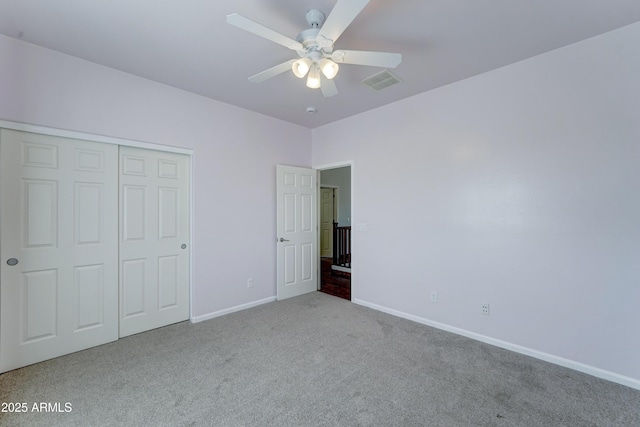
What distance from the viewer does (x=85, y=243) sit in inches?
106

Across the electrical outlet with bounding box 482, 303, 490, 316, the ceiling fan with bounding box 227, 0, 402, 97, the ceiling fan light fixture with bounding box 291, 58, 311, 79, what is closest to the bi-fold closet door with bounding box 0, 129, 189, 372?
the ceiling fan with bounding box 227, 0, 402, 97

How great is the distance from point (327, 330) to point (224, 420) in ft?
4.96

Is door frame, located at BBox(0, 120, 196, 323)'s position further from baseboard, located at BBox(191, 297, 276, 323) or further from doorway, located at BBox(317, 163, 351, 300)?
doorway, located at BBox(317, 163, 351, 300)

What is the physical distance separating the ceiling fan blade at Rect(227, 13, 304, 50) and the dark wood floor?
351 cm

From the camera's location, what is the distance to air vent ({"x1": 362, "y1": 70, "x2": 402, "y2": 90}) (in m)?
2.85

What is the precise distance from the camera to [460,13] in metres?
2.00

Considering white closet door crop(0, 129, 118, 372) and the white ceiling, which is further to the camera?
white closet door crop(0, 129, 118, 372)

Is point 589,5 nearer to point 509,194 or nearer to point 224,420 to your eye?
point 509,194

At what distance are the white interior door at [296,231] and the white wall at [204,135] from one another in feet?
0.45

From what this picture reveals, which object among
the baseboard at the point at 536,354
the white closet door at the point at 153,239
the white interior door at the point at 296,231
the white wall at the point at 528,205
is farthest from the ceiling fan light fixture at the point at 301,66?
the baseboard at the point at 536,354

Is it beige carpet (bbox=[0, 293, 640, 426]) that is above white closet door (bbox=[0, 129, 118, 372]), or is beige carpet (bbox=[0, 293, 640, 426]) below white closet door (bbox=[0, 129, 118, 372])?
below

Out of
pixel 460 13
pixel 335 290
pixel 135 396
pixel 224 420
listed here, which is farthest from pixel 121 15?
pixel 335 290

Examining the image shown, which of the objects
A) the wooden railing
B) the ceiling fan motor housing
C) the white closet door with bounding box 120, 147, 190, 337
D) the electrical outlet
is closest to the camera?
the ceiling fan motor housing

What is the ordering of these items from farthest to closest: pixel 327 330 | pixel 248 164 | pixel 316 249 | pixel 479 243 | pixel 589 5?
pixel 316 249, pixel 248 164, pixel 327 330, pixel 479 243, pixel 589 5
